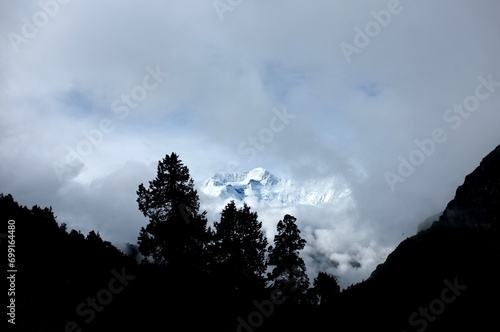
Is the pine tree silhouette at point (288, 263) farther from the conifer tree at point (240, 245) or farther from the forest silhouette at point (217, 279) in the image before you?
the conifer tree at point (240, 245)

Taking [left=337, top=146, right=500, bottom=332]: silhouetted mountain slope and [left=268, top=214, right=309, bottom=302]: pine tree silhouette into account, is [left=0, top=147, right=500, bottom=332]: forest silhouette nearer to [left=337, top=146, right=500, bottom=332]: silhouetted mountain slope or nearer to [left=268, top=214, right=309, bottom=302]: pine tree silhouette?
[left=337, top=146, right=500, bottom=332]: silhouetted mountain slope

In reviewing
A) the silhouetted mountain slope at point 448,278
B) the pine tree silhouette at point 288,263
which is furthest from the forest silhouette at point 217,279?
the pine tree silhouette at point 288,263

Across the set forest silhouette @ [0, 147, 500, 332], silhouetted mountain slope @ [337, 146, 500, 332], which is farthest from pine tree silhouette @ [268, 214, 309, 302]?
silhouetted mountain slope @ [337, 146, 500, 332]

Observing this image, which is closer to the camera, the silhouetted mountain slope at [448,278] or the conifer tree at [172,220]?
the silhouetted mountain slope at [448,278]

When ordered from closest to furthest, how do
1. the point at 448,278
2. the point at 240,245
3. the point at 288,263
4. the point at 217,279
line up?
1. the point at 448,278
2. the point at 217,279
3. the point at 240,245
4. the point at 288,263

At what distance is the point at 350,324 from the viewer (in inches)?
756

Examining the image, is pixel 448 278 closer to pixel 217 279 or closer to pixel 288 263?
pixel 217 279

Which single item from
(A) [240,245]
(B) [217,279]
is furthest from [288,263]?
(B) [217,279]

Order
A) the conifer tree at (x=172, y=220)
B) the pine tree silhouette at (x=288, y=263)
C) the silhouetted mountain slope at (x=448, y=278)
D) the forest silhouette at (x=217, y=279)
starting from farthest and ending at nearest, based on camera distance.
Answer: the pine tree silhouette at (x=288, y=263) < the conifer tree at (x=172, y=220) < the silhouetted mountain slope at (x=448, y=278) < the forest silhouette at (x=217, y=279)

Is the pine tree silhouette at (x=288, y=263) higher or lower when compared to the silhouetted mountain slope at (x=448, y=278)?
higher

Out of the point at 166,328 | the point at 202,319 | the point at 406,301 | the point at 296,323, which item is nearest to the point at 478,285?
the point at 406,301

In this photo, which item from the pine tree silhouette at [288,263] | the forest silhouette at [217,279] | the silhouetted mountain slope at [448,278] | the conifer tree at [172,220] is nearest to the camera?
the forest silhouette at [217,279]

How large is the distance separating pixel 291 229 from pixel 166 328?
23530 millimetres

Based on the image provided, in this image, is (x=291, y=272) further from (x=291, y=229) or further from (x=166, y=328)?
(x=166, y=328)
